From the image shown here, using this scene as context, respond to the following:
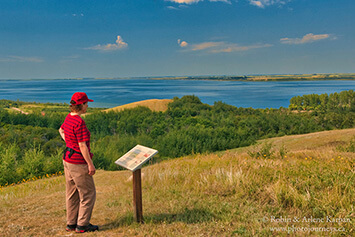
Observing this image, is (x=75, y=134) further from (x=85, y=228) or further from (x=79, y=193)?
(x=85, y=228)

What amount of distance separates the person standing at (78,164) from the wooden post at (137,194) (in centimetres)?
71

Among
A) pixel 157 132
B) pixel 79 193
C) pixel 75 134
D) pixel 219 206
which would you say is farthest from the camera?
pixel 157 132

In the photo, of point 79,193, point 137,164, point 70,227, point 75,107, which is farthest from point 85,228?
point 75,107

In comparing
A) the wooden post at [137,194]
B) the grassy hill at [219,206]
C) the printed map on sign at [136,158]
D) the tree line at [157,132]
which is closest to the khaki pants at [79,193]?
the grassy hill at [219,206]

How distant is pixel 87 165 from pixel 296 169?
5.40m

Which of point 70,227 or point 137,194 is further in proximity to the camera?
point 137,194

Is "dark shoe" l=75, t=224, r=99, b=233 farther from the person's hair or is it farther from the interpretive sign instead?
the person's hair

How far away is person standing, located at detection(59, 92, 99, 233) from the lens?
3.79 meters

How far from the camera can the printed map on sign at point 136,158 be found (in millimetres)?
4246

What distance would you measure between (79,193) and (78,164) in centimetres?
50

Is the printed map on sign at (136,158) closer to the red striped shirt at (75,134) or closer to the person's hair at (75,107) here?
the red striped shirt at (75,134)

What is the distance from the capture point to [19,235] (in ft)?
14.1

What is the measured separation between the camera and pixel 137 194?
460cm

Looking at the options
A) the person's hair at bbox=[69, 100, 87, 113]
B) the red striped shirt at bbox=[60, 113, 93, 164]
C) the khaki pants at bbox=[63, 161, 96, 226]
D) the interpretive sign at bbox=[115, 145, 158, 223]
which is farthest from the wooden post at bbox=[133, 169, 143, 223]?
the person's hair at bbox=[69, 100, 87, 113]
